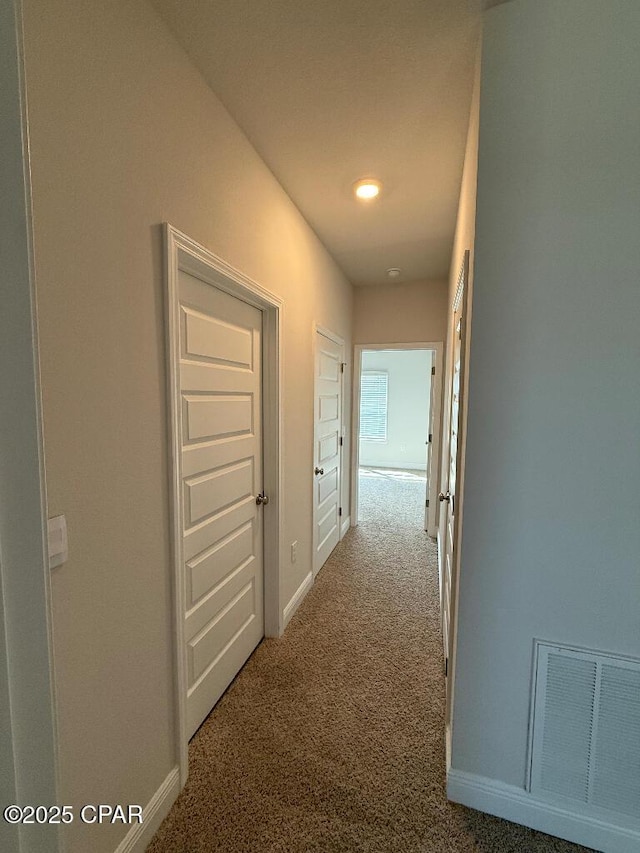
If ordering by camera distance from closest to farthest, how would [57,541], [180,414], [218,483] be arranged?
1. [57,541]
2. [180,414]
3. [218,483]

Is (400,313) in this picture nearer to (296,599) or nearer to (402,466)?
(296,599)

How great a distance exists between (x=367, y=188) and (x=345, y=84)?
72cm

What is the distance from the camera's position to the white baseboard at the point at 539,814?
119 centimetres

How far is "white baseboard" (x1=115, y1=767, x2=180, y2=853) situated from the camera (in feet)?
3.77

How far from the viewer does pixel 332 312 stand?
3.23 metres

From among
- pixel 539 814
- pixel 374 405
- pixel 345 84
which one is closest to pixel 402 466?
pixel 374 405

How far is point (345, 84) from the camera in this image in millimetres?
1427

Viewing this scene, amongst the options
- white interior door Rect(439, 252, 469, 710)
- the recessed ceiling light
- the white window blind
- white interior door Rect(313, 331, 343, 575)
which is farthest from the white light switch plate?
the white window blind

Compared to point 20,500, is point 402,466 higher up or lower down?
lower down

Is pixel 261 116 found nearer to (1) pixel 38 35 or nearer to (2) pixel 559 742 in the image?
(1) pixel 38 35

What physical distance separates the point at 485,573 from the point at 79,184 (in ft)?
5.43

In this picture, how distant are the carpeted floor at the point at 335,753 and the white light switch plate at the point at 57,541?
1.10 m

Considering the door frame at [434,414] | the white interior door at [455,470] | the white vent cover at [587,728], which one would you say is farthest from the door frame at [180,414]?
the door frame at [434,414]

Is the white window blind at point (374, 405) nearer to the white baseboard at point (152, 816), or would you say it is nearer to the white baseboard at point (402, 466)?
the white baseboard at point (402, 466)
